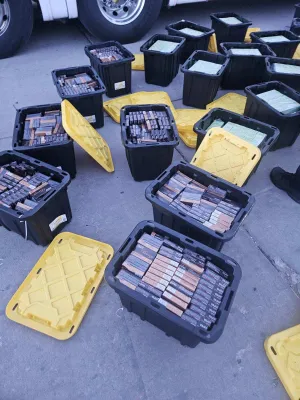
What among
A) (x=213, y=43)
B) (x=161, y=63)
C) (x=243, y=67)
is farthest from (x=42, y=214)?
(x=213, y=43)

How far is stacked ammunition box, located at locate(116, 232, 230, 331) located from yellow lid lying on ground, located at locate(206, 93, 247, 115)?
86.6 inches

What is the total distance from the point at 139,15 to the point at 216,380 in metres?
4.59

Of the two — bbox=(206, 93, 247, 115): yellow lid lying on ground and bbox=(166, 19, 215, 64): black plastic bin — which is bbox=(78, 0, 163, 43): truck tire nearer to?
bbox=(166, 19, 215, 64): black plastic bin

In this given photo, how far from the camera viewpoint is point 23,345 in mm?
1686

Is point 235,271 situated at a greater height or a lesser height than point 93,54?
lesser

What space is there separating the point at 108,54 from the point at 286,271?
307 centimetres

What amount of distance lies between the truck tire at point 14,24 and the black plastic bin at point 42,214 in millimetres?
2576

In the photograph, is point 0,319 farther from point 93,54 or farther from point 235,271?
point 93,54

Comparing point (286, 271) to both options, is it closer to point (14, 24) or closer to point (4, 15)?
point (14, 24)

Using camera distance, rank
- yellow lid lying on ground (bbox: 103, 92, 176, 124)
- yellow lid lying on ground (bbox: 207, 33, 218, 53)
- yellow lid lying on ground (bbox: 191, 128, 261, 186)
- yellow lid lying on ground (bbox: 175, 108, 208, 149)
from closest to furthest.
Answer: yellow lid lying on ground (bbox: 191, 128, 261, 186)
yellow lid lying on ground (bbox: 175, 108, 208, 149)
yellow lid lying on ground (bbox: 103, 92, 176, 124)
yellow lid lying on ground (bbox: 207, 33, 218, 53)

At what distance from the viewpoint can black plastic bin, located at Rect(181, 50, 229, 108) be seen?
122 inches

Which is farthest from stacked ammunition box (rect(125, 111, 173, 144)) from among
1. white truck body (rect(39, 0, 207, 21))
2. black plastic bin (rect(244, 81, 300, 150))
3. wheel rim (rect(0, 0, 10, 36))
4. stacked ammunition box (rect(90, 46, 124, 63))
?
wheel rim (rect(0, 0, 10, 36))

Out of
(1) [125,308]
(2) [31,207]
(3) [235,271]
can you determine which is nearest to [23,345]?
(1) [125,308]

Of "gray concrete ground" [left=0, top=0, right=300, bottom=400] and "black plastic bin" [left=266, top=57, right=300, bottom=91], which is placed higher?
"black plastic bin" [left=266, top=57, right=300, bottom=91]
